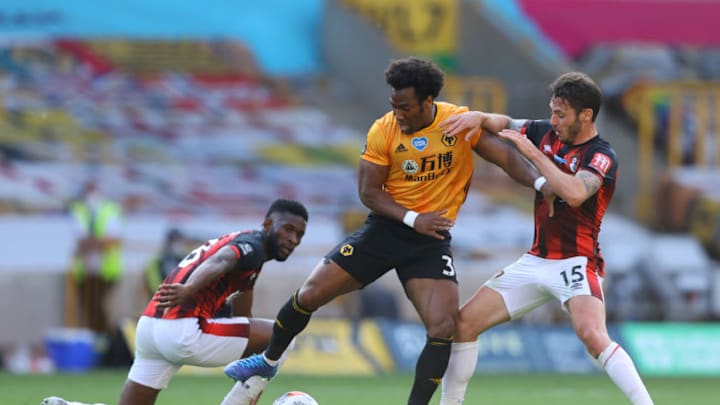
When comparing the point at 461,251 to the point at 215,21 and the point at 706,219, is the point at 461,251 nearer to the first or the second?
the point at 706,219

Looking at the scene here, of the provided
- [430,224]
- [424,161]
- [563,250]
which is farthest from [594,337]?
[424,161]

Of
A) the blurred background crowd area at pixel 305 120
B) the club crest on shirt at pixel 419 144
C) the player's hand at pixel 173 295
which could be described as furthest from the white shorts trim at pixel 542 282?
the blurred background crowd area at pixel 305 120

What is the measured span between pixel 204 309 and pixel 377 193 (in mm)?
1268

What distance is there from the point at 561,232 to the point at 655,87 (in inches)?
572

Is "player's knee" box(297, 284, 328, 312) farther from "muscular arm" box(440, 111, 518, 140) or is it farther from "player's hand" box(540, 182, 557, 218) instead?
"player's hand" box(540, 182, 557, 218)

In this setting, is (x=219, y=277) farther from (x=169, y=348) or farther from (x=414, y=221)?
(x=414, y=221)

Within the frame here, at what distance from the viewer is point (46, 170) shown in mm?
19453

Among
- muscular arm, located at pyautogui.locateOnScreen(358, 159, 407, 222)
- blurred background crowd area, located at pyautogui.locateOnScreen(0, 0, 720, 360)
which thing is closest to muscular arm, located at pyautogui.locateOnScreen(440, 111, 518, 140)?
muscular arm, located at pyautogui.locateOnScreen(358, 159, 407, 222)

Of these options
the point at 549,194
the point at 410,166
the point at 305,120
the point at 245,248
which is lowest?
the point at 245,248

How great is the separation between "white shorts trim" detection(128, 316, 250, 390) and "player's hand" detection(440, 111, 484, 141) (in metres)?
1.83

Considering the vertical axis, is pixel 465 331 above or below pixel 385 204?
below

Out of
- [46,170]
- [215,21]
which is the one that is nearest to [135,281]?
[46,170]

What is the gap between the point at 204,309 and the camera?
27.3 ft

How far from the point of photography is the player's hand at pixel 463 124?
833cm
